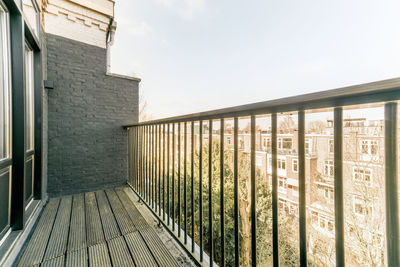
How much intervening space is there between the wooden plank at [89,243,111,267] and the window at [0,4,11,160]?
109 cm

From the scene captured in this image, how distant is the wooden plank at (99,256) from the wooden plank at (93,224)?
8 cm

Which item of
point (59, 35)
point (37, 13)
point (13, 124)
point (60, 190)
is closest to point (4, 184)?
point (13, 124)

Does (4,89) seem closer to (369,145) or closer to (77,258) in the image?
(77,258)

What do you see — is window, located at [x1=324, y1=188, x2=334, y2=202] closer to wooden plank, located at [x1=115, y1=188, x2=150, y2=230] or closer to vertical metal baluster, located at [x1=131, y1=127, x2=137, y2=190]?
wooden plank, located at [x1=115, y1=188, x2=150, y2=230]

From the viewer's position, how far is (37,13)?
237 centimetres

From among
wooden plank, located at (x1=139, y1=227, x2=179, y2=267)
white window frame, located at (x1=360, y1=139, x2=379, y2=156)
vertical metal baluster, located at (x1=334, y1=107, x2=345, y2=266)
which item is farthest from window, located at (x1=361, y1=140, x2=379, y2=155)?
wooden plank, located at (x1=139, y1=227, x2=179, y2=267)

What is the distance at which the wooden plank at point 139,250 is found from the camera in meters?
1.36

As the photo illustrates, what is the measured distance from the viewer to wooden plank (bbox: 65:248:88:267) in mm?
1332

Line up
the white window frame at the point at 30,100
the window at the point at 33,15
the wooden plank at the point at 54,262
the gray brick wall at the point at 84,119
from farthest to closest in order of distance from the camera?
the gray brick wall at the point at 84,119
the white window frame at the point at 30,100
the window at the point at 33,15
the wooden plank at the point at 54,262

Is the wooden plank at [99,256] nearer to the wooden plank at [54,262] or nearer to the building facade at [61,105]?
the wooden plank at [54,262]

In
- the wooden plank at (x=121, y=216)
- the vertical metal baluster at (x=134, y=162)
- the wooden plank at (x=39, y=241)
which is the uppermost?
the vertical metal baluster at (x=134, y=162)

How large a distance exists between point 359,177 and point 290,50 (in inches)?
1002

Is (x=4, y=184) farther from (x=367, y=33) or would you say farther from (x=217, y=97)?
(x=367, y=33)

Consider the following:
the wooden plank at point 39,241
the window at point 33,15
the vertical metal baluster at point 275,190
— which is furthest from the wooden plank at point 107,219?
the window at point 33,15
